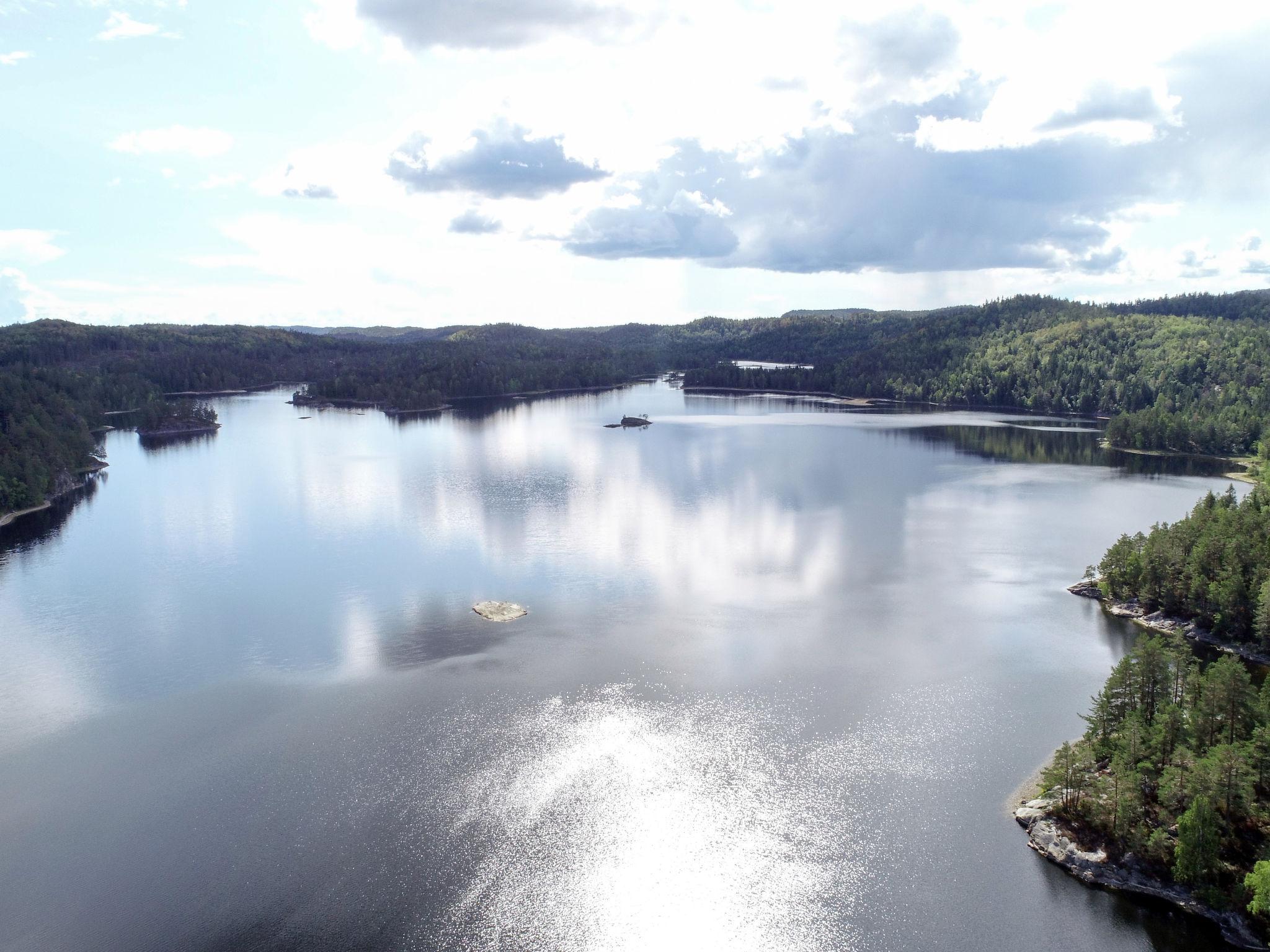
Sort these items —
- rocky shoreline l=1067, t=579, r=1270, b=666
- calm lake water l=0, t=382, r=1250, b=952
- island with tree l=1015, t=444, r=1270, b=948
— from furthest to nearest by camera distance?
rocky shoreline l=1067, t=579, r=1270, b=666
calm lake water l=0, t=382, r=1250, b=952
island with tree l=1015, t=444, r=1270, b=948

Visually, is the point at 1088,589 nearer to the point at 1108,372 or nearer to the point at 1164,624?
the point at 1164,624

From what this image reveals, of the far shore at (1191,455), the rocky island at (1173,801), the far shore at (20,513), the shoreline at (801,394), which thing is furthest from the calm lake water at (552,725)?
the shoreline at (801,394)

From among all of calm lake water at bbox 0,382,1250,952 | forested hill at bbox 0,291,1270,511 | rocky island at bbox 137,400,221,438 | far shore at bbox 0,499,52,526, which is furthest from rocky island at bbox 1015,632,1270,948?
rocky island at bbox 137,400,221,438

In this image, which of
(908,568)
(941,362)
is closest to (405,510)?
(908,568)

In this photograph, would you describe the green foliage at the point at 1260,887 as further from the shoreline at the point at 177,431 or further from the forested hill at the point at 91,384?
the shoreline at the point at 177,431

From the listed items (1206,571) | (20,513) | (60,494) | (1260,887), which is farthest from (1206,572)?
(60,494)

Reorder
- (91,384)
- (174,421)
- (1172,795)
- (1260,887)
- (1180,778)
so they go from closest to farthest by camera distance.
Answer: (1260,887)
(1172,795)
(1180,778)
(174,421)
(91,384)

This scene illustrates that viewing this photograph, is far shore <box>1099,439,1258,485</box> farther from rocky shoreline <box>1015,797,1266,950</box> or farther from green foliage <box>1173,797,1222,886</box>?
green foliage <box>1173,797,1222,886</box>
